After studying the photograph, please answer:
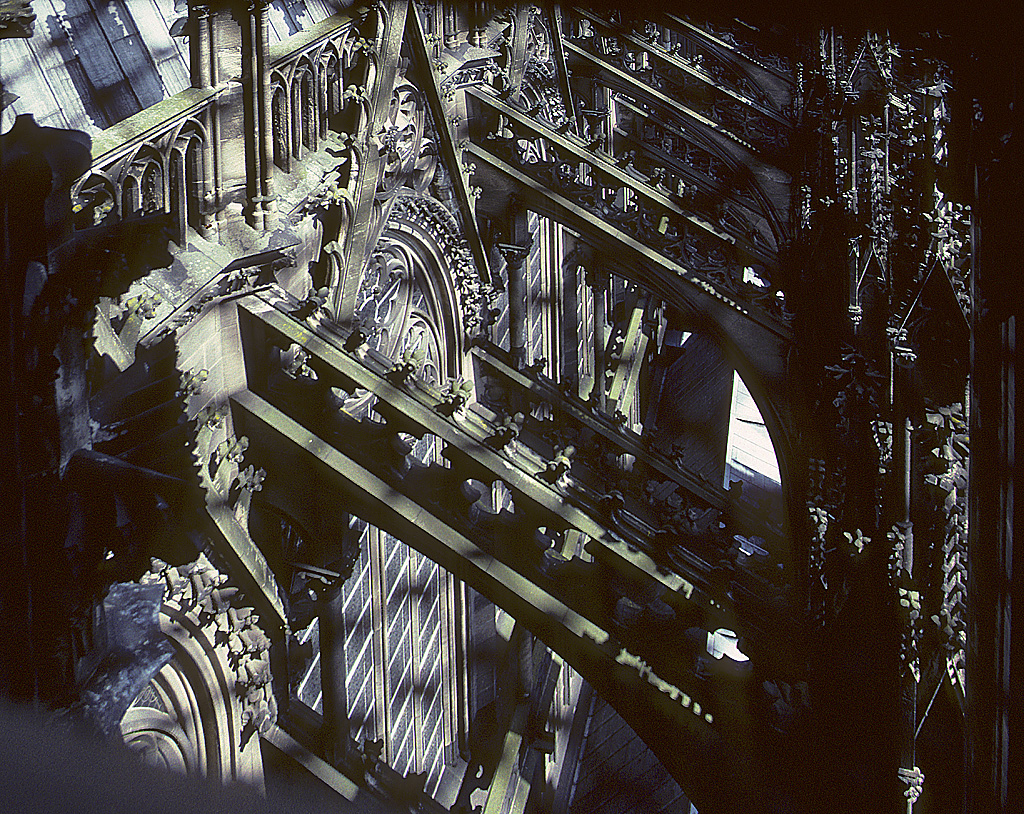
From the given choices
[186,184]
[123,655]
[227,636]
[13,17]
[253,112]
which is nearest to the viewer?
[13,17]

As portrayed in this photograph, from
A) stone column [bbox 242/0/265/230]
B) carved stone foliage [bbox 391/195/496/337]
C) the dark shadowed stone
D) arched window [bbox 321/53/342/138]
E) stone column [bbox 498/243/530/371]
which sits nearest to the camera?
the dark shadowed stone

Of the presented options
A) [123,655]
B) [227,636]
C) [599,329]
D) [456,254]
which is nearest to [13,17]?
[123,655]

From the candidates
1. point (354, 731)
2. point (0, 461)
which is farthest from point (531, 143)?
point (0, 461)

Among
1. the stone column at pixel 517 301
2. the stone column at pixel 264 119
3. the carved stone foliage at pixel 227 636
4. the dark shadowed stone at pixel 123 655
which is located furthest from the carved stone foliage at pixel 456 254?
the dark shadowed stone at pixel 123 655

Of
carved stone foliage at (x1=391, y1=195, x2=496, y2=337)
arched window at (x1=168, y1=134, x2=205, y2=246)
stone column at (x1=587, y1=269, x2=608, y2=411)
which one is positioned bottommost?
arched window at (x1=168, y1=134, x2=205, y2=246)

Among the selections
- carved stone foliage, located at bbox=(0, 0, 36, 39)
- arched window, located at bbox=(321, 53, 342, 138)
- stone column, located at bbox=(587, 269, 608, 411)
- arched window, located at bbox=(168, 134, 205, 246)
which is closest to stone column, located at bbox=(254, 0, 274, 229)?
arched window, located at bbox=(168, 134, 205, 246)

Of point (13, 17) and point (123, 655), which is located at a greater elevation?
point (13, 17)

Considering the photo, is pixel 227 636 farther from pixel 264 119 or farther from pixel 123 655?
pixel 264 119

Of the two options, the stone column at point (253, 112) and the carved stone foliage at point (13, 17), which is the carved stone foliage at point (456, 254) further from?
the carved stone foliage at point (13, 17)

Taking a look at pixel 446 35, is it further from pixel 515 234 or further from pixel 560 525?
pixel 560 525

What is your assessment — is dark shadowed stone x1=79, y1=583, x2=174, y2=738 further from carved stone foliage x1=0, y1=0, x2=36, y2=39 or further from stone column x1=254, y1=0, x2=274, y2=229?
stone column x1=254, y1=0, x2=274, y2=229

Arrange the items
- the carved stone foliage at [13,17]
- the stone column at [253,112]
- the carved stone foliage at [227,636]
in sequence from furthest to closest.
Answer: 1. the carved stone foliage at [227,636]
2. the stone column at [253,112]
3. the carved stone foliage at [13,17]

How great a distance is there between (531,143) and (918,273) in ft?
→ 16.1

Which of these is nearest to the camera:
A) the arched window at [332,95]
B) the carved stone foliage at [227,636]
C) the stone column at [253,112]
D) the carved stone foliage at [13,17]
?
the carved stone foliage at [13,17]
